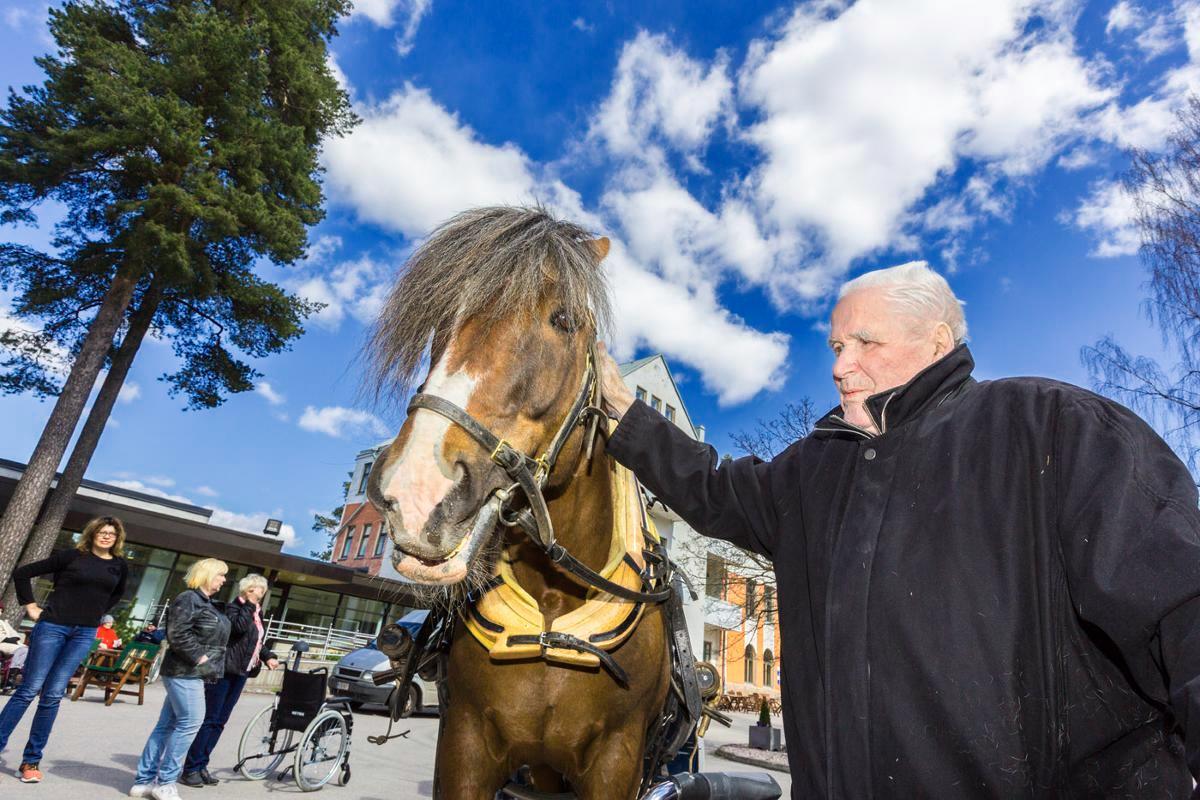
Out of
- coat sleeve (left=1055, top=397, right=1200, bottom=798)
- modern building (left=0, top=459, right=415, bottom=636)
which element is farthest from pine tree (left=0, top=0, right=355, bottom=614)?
coat sleeve (left=1055, top=397, right=1200, bottom=798)

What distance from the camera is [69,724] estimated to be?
26.5 ft

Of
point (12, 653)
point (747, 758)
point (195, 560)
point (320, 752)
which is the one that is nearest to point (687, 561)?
point (747, 758)

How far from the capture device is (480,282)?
2057 millimetres

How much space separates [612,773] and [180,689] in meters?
4.96

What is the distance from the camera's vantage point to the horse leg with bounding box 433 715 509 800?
2.14 meters

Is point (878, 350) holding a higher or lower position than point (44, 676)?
higher

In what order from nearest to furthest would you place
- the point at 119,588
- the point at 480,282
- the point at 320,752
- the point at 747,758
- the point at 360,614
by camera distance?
the point at 480,282, the point at 119,588, the point at 320,752, the point at 747,758, the point at 360,614

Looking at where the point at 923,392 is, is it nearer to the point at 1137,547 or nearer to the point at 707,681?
the point at 1137,547

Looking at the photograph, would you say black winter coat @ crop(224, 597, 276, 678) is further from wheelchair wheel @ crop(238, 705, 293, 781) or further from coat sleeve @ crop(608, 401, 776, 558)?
coat sleeve @ crop(608, 401, 776, 558)

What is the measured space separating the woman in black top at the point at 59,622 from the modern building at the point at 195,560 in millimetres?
10042

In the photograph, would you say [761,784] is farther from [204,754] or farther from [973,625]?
[204,754]

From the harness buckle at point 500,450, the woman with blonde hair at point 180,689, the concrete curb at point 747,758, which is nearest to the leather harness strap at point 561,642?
the harness buckle at point 500,450

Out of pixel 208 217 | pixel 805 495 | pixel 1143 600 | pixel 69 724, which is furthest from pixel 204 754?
pixel 208 217

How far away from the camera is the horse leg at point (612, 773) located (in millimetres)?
2150
